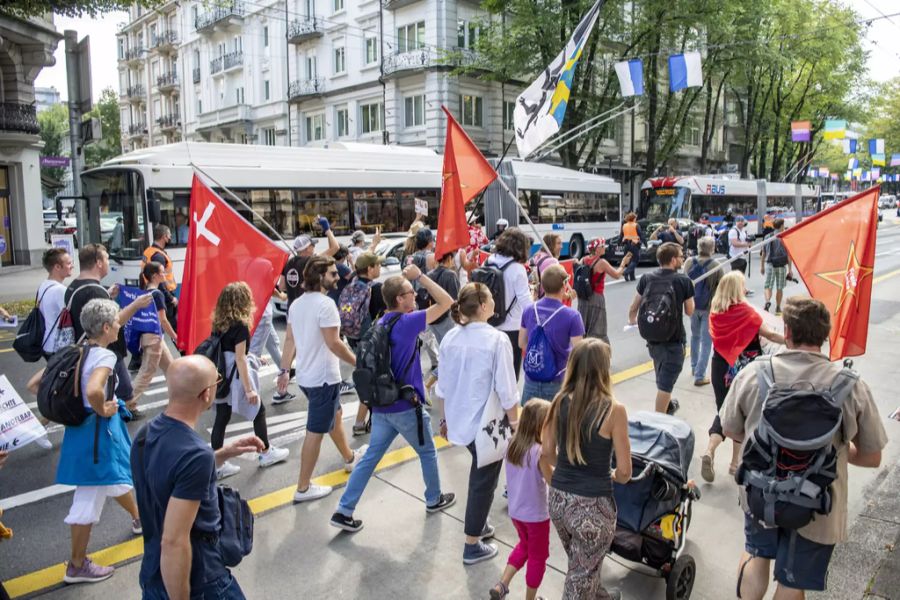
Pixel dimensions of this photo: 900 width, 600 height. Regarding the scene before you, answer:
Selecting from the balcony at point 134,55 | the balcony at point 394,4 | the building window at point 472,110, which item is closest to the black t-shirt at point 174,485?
the building window at point 472,110

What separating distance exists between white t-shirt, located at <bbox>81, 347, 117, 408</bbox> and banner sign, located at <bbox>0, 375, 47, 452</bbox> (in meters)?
0.29

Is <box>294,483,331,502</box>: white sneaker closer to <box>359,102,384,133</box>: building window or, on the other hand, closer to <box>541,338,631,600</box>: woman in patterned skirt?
<box>541,338,631,600</box>: woman in patterned skirt

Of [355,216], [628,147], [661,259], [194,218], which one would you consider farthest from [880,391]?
[628,147]

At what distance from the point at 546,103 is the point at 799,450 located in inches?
235

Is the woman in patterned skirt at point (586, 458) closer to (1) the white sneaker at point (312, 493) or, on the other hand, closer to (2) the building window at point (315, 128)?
(1) the white sneaker at point (312, 493)

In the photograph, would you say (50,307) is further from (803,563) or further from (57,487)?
(803,563)

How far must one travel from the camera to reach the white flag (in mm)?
7961

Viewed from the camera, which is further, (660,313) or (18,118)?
(18,118)

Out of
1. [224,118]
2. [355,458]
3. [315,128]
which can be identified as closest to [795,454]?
[355,458]

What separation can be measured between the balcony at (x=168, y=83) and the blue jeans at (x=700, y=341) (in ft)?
158

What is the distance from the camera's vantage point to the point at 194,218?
16.1 ft

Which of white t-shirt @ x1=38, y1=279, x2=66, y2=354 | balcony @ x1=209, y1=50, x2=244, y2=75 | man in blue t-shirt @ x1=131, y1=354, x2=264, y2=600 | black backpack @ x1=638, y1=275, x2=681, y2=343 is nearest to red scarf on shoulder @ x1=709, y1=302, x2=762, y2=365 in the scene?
black backpack @ x1=638, y1=275, x2=681, y2=343

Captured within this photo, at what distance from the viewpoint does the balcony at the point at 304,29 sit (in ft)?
116

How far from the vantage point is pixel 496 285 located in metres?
6.16
